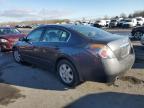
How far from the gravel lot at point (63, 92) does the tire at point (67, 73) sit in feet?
0.51

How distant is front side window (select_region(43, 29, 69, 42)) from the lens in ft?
23.4

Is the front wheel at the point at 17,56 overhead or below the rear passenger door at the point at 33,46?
below

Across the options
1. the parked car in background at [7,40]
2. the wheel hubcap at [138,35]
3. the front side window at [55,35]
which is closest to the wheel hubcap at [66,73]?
the front side window at [55,35]

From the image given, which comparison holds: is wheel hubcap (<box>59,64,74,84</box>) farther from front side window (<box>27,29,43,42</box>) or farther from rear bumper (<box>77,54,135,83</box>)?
front side window (<box>27,29,43,42</box>)

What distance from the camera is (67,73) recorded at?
694cm

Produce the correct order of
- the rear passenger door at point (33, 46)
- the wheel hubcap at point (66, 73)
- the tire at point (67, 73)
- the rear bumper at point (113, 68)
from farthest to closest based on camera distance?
1. the rear passenger door at point (33, 46)
2. the wheel hubcap at point (66, 73)
3. the tire at point (67, 73)
4. the rear bumper at point (113, 68)

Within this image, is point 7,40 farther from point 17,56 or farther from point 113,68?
point 113,68

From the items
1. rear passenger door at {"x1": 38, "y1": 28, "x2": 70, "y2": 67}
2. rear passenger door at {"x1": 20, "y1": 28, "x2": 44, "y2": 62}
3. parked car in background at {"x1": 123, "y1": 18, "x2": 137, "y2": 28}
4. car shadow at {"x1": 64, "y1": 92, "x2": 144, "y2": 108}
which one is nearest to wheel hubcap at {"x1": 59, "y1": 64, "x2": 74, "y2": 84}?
rear passenger door at {"x1": 38, "y1": 28, "x2": 70, "y2": 67}

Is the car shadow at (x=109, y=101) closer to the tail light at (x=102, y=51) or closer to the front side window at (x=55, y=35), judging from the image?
the tail light at (x=102, y=51)

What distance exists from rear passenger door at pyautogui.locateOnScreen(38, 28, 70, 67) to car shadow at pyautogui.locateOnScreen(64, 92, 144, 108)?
5.48ft

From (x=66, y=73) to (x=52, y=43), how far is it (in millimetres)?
995

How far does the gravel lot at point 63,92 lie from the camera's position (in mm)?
5641

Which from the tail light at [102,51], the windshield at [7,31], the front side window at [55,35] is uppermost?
the front side window at [55,35]

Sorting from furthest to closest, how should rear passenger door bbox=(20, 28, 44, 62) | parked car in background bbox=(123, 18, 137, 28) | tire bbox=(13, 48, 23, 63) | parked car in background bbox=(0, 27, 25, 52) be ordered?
parked car in background bbox=(123, 18, 137, 28), parked car in background bbox=(0, 27, 25, 52), tire bbox=(13, 48, 23, 63), rear passenger door bbox=(20, 28, 44, 62)
